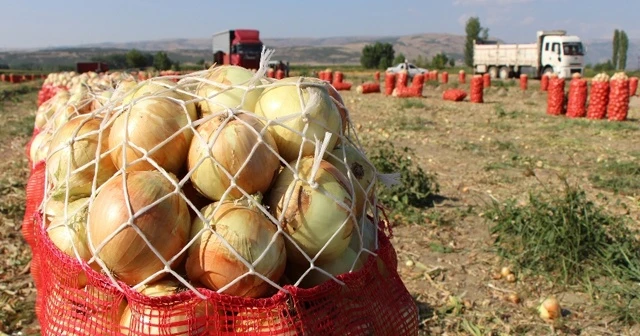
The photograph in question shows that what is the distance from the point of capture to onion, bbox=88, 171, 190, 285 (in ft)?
5.37

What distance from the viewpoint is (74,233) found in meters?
1.82

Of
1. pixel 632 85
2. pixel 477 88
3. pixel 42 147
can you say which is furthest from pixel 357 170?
pixel 632 85

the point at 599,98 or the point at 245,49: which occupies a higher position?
the point at 245,49

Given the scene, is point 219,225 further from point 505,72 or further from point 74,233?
point 505,72

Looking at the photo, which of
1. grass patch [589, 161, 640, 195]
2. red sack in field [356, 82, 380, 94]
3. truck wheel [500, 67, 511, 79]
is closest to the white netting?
grass patch [589, 161, 640, 195]

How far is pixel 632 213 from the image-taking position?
19.8 ft

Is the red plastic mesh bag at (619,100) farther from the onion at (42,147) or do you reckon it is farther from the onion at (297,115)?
the onion at (297,115)

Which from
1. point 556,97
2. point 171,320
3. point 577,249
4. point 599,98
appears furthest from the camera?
point 556,97

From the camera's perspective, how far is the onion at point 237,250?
1636 mm

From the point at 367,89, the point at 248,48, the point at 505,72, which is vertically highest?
the point at 248,48

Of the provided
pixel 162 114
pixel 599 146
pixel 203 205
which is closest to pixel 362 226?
pixel 203 205

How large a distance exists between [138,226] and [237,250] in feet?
0.99

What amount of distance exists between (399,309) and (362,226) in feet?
1.12

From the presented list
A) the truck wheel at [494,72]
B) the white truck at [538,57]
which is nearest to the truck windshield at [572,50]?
the white truck at [538,57]
